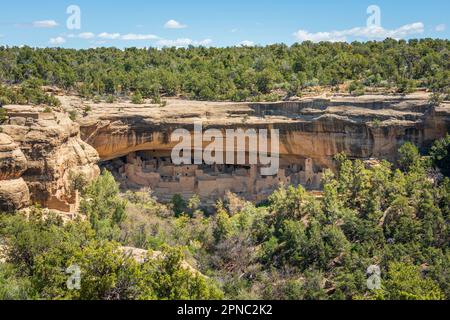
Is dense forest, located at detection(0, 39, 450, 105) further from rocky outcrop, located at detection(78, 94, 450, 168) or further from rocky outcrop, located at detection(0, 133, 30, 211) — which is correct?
rocky outcrop, located at detection(0, 133, 30, 211)

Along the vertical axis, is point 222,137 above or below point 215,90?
below

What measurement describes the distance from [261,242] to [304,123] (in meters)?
7.50

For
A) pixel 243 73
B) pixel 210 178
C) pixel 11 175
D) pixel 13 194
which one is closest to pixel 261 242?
pixel 210 178

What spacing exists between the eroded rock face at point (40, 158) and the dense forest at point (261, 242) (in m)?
0.78

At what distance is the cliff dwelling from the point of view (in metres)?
29.0

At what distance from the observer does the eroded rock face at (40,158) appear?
2200 centimetres

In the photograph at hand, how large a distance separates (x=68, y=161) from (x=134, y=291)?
11406 millimetres

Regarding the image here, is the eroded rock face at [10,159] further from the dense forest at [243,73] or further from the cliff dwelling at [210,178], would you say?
the cliff dwelling at [210,178]

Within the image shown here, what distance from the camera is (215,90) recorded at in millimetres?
31875

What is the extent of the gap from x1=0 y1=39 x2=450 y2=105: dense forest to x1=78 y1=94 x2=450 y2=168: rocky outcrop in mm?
1513

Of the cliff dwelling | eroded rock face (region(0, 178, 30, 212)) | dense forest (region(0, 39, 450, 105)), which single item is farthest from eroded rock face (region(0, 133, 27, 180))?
the cliff dwelling

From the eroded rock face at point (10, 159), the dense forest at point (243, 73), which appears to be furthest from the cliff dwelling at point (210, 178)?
the eroded rock face at point (10, 159)
